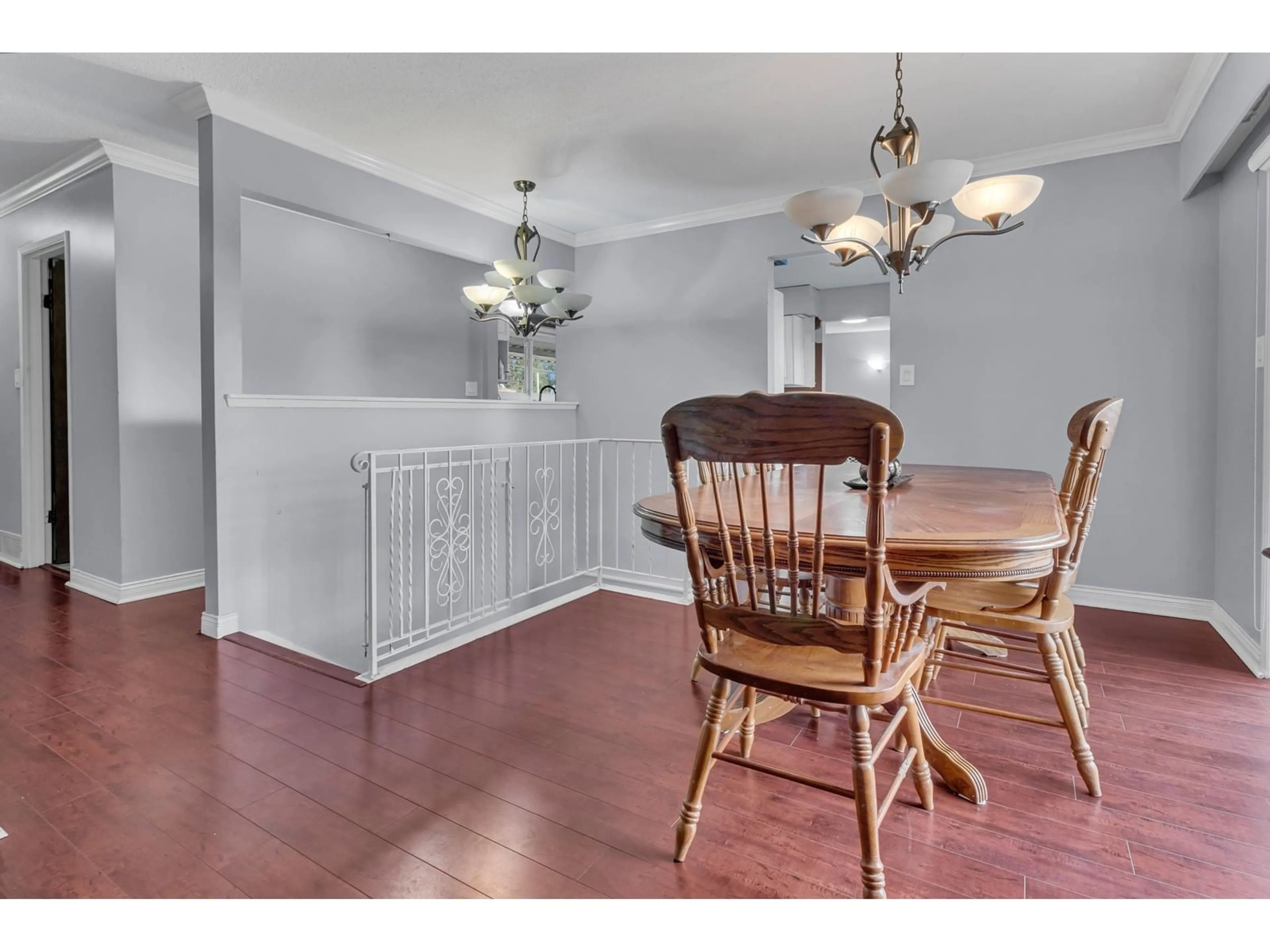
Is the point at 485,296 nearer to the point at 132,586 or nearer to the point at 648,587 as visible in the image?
the point at 648,587

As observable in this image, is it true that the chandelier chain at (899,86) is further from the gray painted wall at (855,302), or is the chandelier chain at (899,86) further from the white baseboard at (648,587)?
the gray painted wall at (855,302)

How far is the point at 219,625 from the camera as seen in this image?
288cm

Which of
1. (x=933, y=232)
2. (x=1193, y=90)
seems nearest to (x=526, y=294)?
(x=933, y=232)

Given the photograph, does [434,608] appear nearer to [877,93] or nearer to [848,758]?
[848,758]

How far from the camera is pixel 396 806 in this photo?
1605mm

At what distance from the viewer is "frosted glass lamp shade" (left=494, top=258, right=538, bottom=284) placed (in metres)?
3.33

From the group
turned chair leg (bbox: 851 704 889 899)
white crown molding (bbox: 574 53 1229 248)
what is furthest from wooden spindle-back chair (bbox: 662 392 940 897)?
white crown molding (bbox: 574 53 1229 248)

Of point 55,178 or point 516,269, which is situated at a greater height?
point 55,178

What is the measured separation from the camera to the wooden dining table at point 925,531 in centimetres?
121

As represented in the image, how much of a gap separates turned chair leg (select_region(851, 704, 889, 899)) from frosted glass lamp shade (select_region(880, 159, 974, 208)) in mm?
1369

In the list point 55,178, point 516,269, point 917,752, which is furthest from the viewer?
point 55,178

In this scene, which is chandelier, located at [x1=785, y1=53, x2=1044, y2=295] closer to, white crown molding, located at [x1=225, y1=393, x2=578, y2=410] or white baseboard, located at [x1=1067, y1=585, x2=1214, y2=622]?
white baseboard, located at [x1=1067, y1=585, x2=1214, y2=622]

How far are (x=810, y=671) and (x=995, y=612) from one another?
69 centimetres
